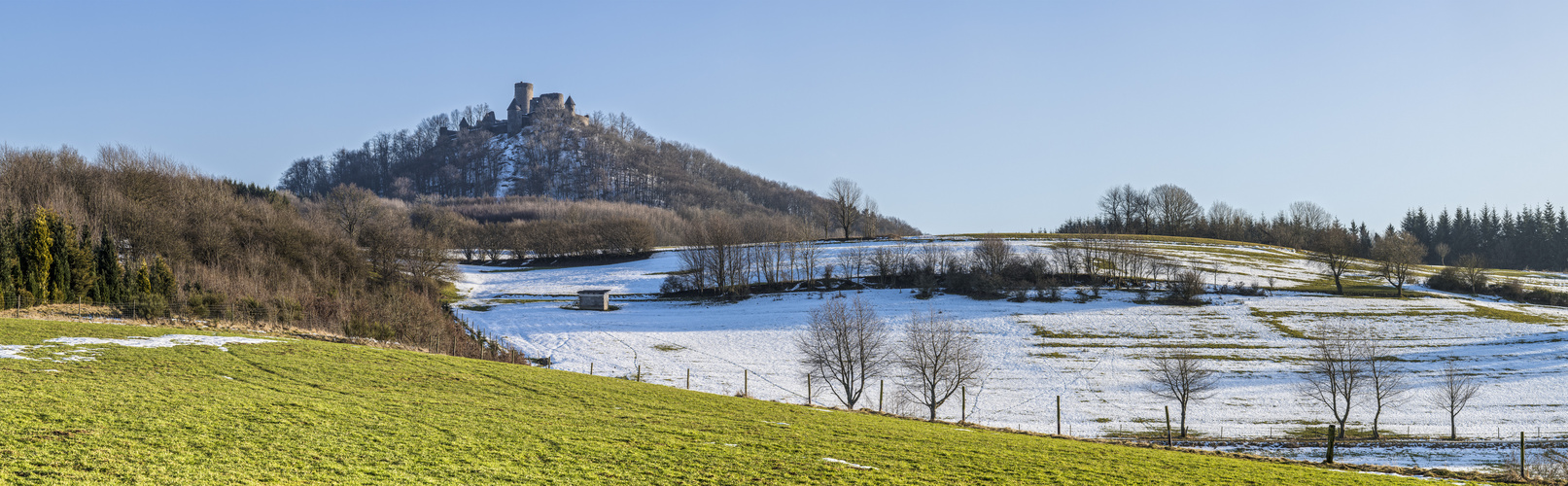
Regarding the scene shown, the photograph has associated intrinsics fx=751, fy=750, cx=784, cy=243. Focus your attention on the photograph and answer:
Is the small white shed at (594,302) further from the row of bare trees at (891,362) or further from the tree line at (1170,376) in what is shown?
the tree line at (1170,376)

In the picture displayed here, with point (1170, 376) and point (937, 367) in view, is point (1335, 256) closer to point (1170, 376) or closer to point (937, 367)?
point (1170, 376)

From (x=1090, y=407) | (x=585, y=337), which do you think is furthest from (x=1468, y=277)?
(x=585, y=337)

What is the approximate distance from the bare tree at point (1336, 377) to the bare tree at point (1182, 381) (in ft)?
16.8

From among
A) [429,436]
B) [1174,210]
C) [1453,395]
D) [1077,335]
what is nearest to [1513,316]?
[1077,335]

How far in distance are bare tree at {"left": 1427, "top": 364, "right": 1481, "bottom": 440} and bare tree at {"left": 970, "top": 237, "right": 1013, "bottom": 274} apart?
131 feet

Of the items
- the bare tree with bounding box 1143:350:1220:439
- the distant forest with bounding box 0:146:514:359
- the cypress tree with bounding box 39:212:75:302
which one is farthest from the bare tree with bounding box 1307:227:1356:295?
the cypress tree with bounding box 39:212:75:302

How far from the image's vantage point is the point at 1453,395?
35375mm

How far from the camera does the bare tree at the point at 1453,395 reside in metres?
35.0

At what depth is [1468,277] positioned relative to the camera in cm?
8362

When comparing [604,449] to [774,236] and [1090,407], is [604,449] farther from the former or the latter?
[774,236]

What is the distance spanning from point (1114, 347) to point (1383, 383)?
17.3 meters

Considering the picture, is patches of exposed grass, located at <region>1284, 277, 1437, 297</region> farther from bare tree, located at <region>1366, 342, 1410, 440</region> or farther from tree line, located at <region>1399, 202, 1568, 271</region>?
tree line, located at <region>1399, 202, 1568, 271</region>

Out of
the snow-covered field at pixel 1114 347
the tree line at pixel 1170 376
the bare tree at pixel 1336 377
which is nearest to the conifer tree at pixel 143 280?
the snow-covered field at pixel 1114 347

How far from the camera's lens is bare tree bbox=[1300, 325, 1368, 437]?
39000 mm
